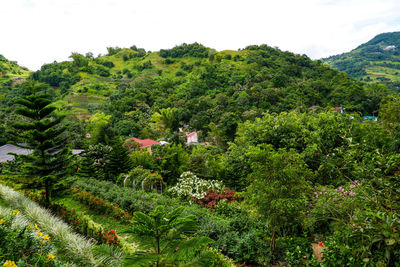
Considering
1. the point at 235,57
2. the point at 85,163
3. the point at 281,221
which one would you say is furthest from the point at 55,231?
the point at 235,57

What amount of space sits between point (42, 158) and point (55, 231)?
3.98 m

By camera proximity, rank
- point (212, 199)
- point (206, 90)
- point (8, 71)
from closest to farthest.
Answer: point (212, 199) < point (206, 90) < point (8, 71)

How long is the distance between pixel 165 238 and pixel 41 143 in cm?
695

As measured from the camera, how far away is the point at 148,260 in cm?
265

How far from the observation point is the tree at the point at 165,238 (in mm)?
2715

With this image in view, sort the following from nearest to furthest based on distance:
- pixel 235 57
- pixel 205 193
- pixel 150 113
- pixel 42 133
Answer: pixel 42 133
pixel 205 193
pixel 150 113
pixel 235 57

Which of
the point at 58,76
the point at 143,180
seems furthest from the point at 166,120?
the point at 58,76

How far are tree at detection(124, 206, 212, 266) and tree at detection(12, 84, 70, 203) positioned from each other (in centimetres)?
636

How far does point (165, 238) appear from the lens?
300cm

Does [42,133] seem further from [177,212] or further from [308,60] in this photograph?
[308,60]

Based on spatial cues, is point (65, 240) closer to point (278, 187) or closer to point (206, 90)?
point (278, 187)

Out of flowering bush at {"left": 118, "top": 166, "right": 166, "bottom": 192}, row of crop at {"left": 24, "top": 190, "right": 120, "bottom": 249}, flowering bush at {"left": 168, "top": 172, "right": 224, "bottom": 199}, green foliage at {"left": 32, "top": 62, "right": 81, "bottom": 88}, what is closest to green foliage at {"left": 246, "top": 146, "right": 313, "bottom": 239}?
row of crop at {"left": 24, "top": 190, "right": 120, "bottom": 249}

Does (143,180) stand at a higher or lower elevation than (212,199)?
higher

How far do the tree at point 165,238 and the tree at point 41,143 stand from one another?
6356 millimetres
